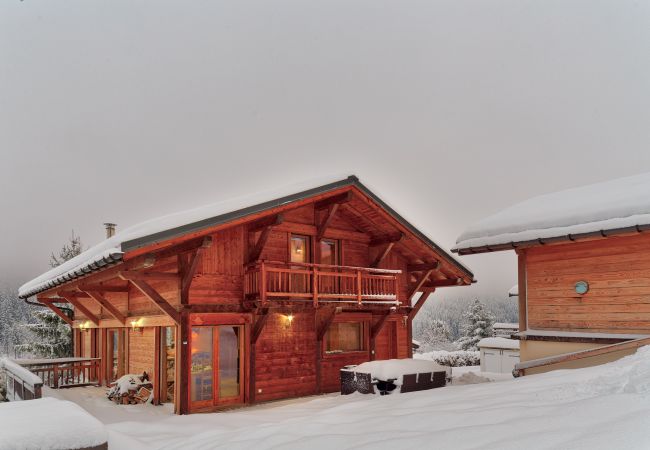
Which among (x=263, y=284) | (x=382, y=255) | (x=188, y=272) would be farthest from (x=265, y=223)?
(x=382, y=255)

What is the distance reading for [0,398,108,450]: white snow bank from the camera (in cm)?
596

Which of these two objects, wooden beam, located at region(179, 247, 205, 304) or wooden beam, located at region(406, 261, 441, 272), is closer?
wooden beam, located at region(179, 247, 205, 304)

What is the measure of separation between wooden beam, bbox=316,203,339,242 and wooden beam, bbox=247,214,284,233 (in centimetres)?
219

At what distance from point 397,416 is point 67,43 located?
69.6 m

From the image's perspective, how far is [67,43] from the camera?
6172cm

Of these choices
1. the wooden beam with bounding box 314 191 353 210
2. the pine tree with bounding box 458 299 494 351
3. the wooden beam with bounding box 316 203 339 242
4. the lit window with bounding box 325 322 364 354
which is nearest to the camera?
the wooden beam with bounding box 314 191 353 210

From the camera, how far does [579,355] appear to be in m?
9.30

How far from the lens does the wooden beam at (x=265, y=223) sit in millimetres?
13062

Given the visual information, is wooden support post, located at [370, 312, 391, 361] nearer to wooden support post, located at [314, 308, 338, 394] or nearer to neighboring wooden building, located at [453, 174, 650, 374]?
wooden support post, located at [314, 308, 338, 394]

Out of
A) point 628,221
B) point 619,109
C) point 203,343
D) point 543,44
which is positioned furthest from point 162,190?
point 628,221

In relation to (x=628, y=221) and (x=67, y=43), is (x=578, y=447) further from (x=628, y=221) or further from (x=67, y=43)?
(x=67, y=43)

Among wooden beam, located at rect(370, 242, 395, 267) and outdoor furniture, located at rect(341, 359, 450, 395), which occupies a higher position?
wooden beam, located at rect(370, 242, 395, 267)

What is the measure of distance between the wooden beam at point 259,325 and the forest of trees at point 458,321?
28.8 meters

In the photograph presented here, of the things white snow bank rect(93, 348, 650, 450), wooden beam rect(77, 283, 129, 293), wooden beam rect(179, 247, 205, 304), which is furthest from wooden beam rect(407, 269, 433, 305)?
wooden beam rect(77, 283, 129, 293)
